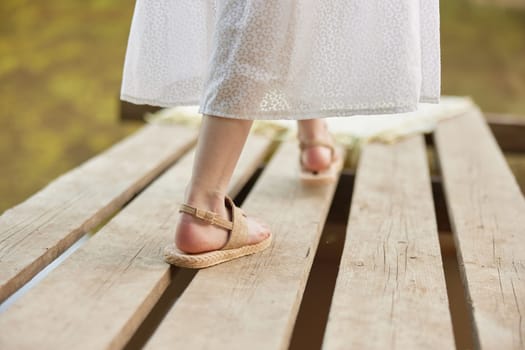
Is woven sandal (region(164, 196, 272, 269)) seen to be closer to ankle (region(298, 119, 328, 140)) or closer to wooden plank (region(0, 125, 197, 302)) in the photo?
wooden plank (region(0, 125, 197, 302))

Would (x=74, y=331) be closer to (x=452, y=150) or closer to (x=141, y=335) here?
(x=141, y=335)

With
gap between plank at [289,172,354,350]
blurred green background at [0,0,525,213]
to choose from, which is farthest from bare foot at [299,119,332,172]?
blurred green background at [0,0,525,213]

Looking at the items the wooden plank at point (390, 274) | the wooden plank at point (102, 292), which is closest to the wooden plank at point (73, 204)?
the wooden plank at point (102, 292)

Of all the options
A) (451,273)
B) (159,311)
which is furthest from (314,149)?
(451,273)

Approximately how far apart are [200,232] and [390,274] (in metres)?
0.28

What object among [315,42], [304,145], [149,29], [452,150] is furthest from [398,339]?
[452,150]

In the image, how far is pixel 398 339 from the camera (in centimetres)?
92

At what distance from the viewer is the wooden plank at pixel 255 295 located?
35.3 inches

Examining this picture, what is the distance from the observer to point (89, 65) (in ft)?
13.9

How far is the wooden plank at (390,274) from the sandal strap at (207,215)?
0.18m

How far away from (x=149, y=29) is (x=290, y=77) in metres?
0.27

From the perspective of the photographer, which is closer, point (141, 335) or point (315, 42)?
point (315, 42)

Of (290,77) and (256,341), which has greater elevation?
(290,77)

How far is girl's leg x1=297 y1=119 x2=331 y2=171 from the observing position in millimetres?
1640
